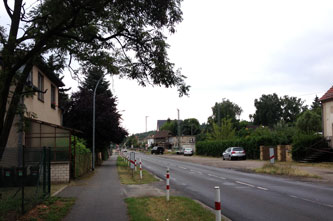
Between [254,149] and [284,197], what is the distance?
28.3 metres

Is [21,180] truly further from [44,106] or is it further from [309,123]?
[309,123]

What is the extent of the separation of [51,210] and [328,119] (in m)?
27.5

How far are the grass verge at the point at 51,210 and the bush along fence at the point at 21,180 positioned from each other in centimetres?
16

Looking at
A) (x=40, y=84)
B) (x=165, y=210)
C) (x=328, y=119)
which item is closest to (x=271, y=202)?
(x=165, y=210)

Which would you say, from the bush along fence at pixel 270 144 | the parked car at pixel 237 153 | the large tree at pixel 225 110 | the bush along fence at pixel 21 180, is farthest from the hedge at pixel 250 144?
the large tree at pixel 225 110

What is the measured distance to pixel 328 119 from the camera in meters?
30.8

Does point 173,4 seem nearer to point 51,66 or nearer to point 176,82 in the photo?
point 176,82

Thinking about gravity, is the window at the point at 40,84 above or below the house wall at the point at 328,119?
above

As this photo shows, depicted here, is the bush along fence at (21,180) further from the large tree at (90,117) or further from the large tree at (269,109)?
the large tree at (269,109)

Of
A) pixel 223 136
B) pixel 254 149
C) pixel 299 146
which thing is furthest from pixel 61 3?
pixel 223 136

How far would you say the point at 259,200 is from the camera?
10.9 meters

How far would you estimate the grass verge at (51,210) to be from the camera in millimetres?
8305

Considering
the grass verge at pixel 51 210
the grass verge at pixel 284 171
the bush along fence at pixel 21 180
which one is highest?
the bush along fence at pixel 21 180

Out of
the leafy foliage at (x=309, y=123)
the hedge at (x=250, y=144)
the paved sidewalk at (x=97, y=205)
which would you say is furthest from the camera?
the leafy foliage at (x=309, y=123)
